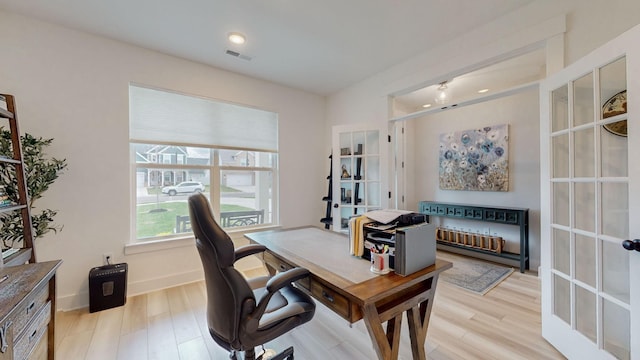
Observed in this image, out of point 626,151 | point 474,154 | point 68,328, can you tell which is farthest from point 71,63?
point 474,154

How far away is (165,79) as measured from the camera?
108 inches

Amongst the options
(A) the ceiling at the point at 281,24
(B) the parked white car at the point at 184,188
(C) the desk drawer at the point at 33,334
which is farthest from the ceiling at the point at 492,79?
(C) the desk drawer at the point at 33,334

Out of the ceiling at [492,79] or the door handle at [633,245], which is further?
the ceiling at [492,79]

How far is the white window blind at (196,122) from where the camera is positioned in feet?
8.70

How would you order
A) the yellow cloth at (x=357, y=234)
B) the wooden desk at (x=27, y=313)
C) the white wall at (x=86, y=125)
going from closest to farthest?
the wooden desk at (x=27, y=313) → the yellow cloth at (x=357, y=234) → the white wall at (x=86, y=125)

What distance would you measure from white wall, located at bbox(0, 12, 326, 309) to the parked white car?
38 centimetres

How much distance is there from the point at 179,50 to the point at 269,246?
8.06 feet

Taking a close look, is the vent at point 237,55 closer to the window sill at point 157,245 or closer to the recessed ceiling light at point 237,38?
the recessed ceiling light at point 237,38

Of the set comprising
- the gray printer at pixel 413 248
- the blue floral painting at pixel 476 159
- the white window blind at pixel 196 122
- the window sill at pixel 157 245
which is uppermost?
the white window blind at pixel 196 122

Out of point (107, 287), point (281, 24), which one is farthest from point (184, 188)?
point (281, 24)

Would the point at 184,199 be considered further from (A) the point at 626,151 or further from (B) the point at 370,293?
(A) the point at 626,151

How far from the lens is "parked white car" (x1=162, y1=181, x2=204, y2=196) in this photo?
285cm

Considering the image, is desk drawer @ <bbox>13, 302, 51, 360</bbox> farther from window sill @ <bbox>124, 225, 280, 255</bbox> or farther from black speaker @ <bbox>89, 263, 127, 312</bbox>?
window sill @ <bbox>124, 225, 280, 255</bbox>

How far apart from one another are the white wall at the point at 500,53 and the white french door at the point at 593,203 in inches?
Result: 15.5
